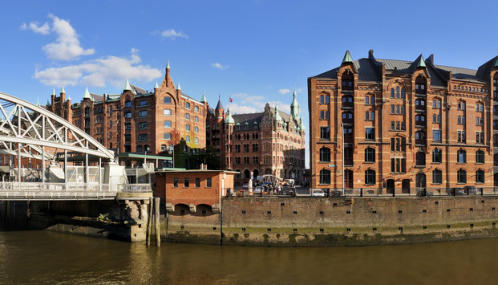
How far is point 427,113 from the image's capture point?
55062 mm

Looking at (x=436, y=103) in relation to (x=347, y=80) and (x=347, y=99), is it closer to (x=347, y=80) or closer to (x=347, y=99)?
(x=347, y=99)

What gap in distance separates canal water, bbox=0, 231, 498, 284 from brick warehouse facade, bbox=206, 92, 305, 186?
64891 mm

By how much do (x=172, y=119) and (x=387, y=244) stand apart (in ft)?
196

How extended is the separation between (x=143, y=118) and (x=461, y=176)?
66.6 metres

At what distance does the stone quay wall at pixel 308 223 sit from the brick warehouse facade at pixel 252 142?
6074cm

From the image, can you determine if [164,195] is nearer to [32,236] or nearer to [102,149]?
[102,149]

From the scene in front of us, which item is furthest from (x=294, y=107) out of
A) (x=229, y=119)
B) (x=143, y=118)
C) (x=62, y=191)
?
Result: (x=62, y=191)

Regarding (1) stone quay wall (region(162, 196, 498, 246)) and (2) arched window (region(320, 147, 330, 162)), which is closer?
(1) stone quay wall (region(162, 196, 498, 246))

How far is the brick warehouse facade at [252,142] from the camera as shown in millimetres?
103750

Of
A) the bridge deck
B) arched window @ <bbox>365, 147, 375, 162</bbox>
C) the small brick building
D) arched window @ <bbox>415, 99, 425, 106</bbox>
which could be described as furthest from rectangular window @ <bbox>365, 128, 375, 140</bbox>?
the bridge deck

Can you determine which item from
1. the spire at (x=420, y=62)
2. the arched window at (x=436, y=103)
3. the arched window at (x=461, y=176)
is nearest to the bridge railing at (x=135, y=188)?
the spire at (x=420, y=62)

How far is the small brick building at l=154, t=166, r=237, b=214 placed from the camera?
A: 39.0 m

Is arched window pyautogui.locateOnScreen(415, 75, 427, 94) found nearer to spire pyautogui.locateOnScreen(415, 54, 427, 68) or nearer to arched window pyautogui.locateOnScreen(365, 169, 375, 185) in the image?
spire pyautogui.locateOnScreen(415, 54, 427, 68)

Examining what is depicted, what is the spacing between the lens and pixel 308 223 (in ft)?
127
